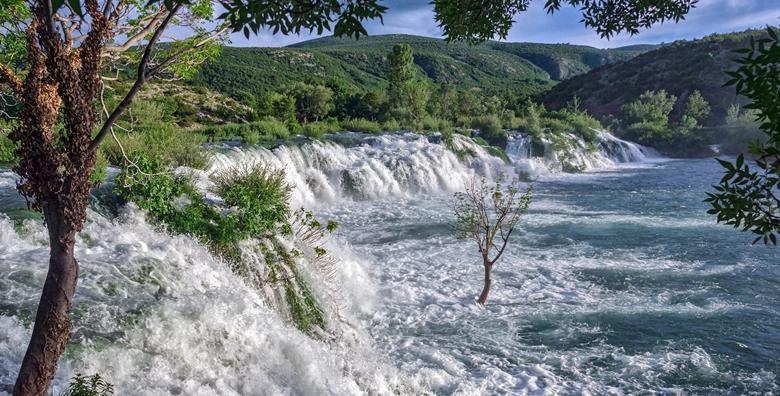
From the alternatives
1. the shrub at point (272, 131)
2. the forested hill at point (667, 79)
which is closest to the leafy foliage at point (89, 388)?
the shrub at point (272, 131)

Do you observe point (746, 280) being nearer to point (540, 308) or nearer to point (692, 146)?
point (540, 308)

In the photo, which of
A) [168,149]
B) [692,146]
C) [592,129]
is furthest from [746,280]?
[692,146]

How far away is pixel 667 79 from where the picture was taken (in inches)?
2817

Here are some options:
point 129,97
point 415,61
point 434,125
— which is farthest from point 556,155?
point 415,61

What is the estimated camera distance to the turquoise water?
756 cm

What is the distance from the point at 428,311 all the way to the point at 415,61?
138 m

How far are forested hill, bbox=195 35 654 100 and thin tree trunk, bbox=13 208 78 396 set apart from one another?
53.6 metres

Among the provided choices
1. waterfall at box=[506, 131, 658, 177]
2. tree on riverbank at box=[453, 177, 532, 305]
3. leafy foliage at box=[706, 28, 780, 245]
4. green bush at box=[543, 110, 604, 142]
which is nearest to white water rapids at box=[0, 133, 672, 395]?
tree on riverbank at box=[453, 177, 532, 305]

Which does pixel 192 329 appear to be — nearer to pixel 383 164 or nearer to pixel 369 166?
pixel 369 166

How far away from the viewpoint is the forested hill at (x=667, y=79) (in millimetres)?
64875

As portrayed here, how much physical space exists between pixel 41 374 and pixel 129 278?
2735 millimetres

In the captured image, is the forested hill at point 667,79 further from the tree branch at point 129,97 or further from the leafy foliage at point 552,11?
the tree branch at point 129,97

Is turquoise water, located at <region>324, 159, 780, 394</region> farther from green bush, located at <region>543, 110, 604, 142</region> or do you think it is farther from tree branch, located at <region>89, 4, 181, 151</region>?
green bush, located at <region>543, 110, 604, 142</region>

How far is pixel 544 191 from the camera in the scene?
80.3 feet
